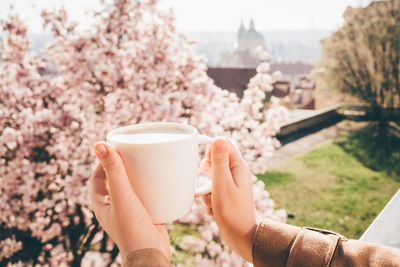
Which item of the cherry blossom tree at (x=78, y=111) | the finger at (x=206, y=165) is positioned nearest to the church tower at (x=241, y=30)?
the cherry blossom tree at (x=78, y=111)

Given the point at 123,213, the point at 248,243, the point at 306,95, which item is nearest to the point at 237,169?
the point at 248,243

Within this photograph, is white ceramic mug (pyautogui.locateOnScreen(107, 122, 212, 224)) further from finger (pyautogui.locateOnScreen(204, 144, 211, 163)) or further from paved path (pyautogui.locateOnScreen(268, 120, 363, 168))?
paved path (pyautogui.locateOnScreen(268, 120, 363, 168))

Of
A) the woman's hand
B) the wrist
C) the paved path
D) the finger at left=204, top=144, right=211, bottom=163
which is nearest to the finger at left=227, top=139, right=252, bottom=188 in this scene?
the finger at left=204, top=144, right=211, bottom=163

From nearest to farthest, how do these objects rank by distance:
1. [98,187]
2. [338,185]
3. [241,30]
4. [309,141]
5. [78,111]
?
[98,187] < [78,111] < [338,185] < [309,141] < [241,30]

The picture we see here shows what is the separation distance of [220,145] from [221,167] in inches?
4.2

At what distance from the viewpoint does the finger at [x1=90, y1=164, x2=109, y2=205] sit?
1.35m

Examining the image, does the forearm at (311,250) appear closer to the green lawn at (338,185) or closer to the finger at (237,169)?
the finger at (237,169)

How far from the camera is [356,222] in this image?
21.2 feet

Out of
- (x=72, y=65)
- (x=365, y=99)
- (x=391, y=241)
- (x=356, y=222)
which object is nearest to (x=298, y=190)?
(x=356, y=222)

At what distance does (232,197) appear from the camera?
4.72 feet

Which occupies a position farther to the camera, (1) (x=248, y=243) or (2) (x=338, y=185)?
(2) (x=338, y=185)

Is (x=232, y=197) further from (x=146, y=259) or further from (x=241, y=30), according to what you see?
(x=241, y=30)

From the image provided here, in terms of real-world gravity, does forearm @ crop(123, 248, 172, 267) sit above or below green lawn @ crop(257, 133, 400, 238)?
above

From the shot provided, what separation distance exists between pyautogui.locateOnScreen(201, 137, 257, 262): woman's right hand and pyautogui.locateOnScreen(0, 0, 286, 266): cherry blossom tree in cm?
215
